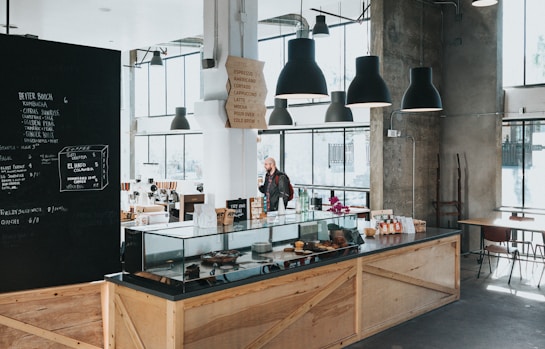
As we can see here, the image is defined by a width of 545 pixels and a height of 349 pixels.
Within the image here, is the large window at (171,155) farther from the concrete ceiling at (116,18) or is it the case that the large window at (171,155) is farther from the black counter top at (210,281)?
the black counter top at (210,281)

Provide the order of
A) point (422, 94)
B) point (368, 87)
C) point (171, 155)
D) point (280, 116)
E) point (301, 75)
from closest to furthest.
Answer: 1. point (301, 75)
2. point (368, 87)
3. point (422, 94)
4. point (280, 116)
5. point (171, 155)

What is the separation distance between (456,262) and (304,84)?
10.4ft

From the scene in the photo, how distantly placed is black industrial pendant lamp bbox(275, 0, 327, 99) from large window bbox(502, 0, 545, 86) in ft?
21.9

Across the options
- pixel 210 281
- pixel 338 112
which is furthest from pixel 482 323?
pixel 338 112

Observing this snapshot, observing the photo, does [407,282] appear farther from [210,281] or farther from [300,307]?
[210,281]

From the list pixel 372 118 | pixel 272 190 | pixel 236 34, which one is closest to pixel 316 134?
pixel 372 118

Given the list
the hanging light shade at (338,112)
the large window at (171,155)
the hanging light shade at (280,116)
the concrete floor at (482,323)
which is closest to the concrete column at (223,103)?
the concrete floor at (482,323)

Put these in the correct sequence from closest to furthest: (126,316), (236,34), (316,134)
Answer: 1. (126,316)
2. (236,34)
3. (316,134)

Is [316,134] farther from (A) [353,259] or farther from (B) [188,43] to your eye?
(A) [353,259]

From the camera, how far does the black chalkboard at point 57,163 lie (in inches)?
141

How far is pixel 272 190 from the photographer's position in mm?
8039

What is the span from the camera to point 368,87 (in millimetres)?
5117

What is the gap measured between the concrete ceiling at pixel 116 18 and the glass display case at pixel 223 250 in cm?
323

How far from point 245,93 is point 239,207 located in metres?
1.21
